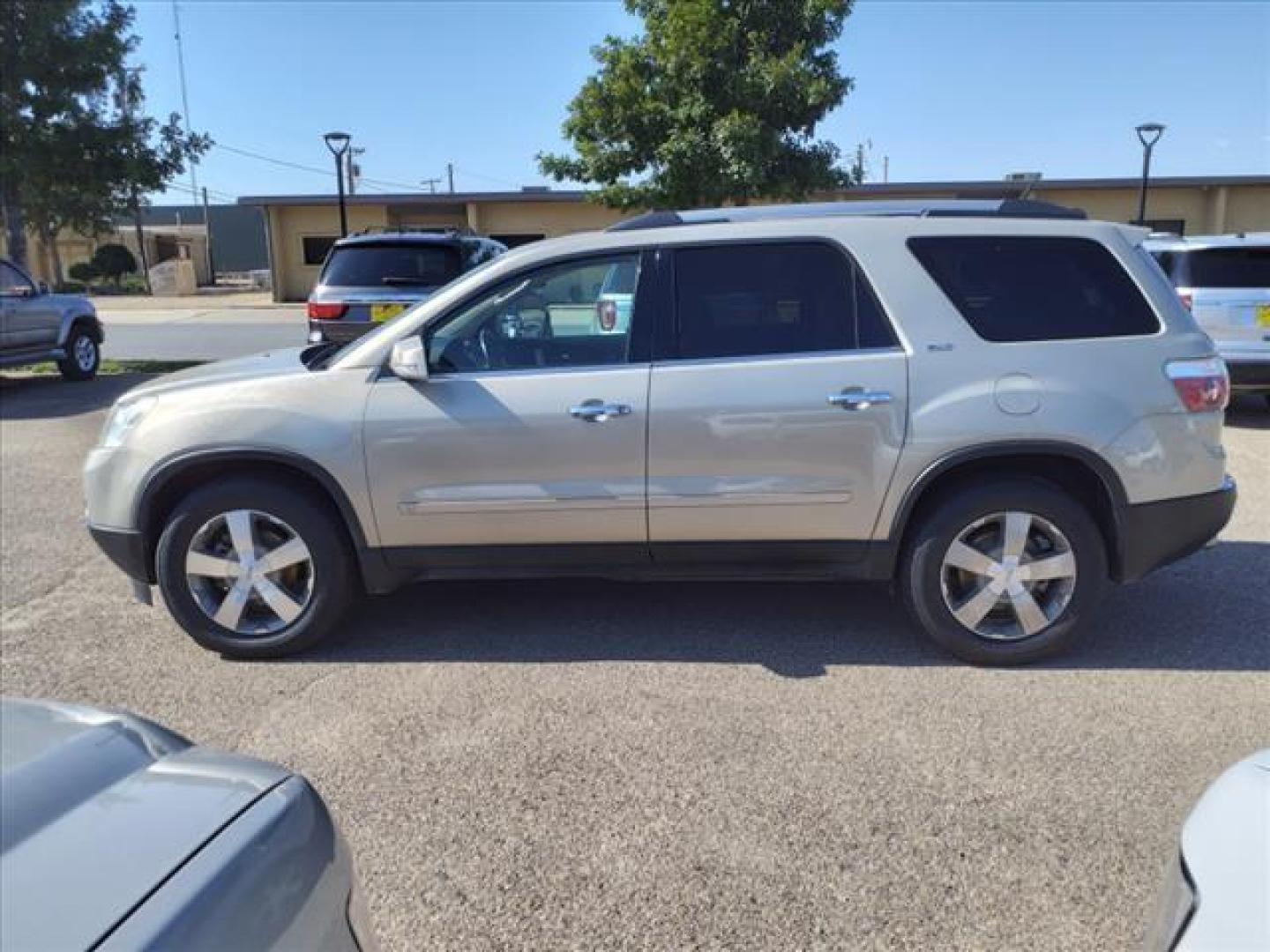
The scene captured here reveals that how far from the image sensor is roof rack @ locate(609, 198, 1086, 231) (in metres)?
4.40

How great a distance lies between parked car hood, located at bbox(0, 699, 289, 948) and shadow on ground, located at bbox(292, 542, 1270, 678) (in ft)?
8.59

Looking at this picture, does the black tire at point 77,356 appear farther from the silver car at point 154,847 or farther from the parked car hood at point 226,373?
the silver car at point 154,847

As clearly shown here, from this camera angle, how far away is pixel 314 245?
109 feet

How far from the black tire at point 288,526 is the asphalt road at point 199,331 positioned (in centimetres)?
1160

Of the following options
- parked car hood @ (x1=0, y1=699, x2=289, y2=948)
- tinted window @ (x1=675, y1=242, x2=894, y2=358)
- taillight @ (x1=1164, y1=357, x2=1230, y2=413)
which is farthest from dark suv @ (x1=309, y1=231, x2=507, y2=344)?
parked car hood @ (x1=0, y1=699, x2=289, y2=948)

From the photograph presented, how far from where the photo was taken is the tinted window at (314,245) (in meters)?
33.2

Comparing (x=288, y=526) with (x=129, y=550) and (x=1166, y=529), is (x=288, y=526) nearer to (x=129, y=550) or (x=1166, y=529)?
(x=129, y=550)

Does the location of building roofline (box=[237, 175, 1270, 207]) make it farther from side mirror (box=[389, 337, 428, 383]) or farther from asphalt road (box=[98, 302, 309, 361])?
side mirror (box=[389, 337, 428, 383])

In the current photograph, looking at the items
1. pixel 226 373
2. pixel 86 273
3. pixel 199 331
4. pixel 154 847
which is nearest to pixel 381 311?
pixel 226 373

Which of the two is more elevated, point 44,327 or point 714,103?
point 714,103

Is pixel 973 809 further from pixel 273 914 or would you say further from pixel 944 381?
pixel 273 914

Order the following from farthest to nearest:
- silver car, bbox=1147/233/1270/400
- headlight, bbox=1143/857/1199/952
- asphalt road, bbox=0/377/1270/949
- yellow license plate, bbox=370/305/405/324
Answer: yellow license plate, bbox=370/305/405/324 < silver car, bbox=1147/233/1270/400 < asphalt road, bbox=0/377/1270/949 < headlight, bbox=1143/857/1199/952

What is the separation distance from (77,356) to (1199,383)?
1422cm

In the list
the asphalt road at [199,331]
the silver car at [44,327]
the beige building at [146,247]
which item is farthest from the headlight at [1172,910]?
the beige building at [146,247]
